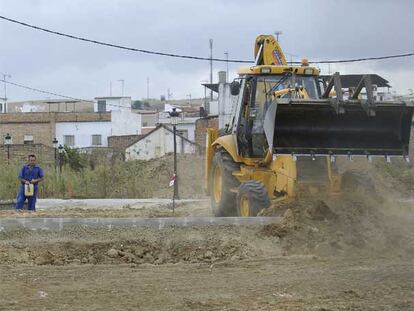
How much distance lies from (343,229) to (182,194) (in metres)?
19.3

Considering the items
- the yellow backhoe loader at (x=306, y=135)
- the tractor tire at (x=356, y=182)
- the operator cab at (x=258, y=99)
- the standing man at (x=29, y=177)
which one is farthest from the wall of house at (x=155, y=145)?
the tractor tire at (x=356, y=182)

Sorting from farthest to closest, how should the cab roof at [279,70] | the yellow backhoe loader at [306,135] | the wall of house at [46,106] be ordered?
the wall of house at [46,106] → the cab roof at [279,70] → the yellow backhoe loader at [306,135]

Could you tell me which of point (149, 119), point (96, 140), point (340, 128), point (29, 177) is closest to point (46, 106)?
point (149, 119)

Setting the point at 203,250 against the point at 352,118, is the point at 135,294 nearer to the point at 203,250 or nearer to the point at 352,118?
the point at 203,250

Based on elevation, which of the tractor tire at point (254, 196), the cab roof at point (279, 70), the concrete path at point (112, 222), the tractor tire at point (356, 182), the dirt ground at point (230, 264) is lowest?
the dirt ground at point (230, 264)

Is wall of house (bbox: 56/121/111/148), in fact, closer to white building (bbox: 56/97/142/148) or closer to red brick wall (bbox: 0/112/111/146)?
white building (bbox: 56/97/142/148)

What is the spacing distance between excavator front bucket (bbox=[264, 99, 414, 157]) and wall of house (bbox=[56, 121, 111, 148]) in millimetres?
50006

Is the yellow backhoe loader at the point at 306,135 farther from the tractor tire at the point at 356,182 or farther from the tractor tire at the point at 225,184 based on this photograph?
the tractor tire at the point at 225,184

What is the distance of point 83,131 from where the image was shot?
60344 millimetres

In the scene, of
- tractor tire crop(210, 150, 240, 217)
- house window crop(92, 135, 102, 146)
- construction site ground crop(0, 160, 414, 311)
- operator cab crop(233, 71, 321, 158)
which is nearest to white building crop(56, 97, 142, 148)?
house window crop(92, 135, 102, 146)

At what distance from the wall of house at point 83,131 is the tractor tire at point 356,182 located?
4989 centimetres

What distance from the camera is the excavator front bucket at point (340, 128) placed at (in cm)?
1070

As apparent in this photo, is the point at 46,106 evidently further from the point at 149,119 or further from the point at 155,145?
the point at 155,145

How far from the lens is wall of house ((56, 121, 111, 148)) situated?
59.9 m
